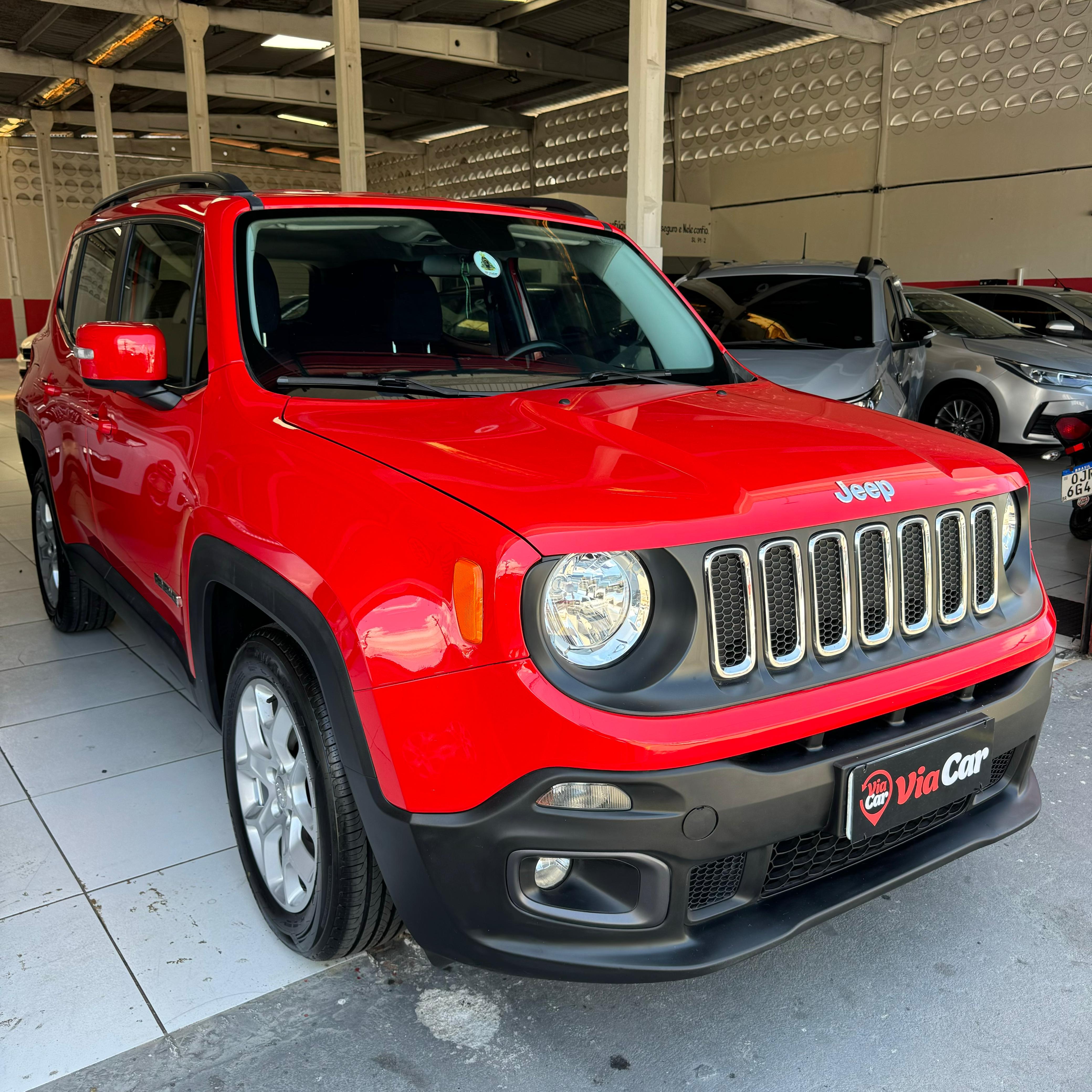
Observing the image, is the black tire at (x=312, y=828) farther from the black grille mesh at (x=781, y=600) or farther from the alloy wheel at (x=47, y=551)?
the alloy wheel at (x=47, y=551)

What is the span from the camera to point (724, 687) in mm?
1513

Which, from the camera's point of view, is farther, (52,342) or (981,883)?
(52,342)

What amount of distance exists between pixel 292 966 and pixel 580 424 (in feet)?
4.09

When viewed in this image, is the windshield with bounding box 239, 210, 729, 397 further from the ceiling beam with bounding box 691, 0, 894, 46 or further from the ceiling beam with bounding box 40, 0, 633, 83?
the ceiling beam with bounding box 40, 0, 633, 83

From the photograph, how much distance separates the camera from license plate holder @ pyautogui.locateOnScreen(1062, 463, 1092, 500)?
12.5ft

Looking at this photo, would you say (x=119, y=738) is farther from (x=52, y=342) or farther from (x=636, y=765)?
(x=636, y=765)

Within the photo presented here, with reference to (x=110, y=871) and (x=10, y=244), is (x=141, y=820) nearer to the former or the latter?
(x=110, y=871)

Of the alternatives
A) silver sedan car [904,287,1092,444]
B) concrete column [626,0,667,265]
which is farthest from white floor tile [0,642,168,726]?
silver sedan car [904,287,1092,444]

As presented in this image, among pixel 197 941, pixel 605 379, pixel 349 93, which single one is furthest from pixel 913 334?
pixel 349 93

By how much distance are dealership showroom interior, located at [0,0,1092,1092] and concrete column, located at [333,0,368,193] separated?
26.1 feet

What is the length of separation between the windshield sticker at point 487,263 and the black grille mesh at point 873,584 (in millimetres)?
1385

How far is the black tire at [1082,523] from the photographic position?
5727 millimetres

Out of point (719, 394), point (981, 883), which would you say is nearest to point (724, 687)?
point (719, 394)

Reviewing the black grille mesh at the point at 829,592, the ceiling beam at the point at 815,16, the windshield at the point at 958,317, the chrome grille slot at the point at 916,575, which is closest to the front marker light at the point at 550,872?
the black grille mesh at the point at 829,592
